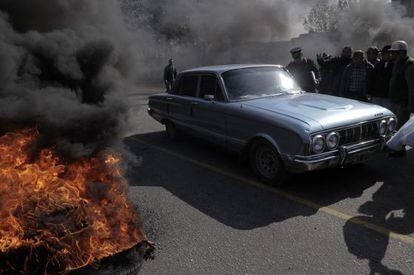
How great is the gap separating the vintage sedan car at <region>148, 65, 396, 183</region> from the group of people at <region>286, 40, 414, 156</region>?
0.54 metres

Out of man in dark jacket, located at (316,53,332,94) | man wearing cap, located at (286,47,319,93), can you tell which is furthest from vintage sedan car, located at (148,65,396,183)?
man in dark jacket, located at (316,53,332,94)

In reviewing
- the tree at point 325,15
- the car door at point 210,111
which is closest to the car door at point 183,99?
the car door at point 210,111

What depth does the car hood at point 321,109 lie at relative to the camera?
4941 mm

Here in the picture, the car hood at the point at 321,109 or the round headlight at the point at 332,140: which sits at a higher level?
the car hood at the point at 321,109

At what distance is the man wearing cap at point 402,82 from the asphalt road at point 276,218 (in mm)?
831

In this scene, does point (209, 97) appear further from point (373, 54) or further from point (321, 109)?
point (373, 54)

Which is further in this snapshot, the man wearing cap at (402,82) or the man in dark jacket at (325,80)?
the man in dark jacket at (325,80)

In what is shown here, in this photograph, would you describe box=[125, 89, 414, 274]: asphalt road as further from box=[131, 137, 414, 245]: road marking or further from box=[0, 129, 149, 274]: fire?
box=[0, 129, 149, 274]: fire

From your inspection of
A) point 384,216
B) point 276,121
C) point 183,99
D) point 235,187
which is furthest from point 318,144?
point 183,99

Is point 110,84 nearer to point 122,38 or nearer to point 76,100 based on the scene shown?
point 76,100

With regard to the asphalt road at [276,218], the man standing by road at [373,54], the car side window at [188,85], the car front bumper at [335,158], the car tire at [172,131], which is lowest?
the asphalt road at [276,218]

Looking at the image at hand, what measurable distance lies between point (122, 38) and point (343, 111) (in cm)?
311

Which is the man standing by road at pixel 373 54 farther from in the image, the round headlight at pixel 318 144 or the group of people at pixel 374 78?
the round headlight at pixel 318 144

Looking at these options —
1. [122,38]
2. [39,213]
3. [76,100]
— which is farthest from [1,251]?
[122,38]
